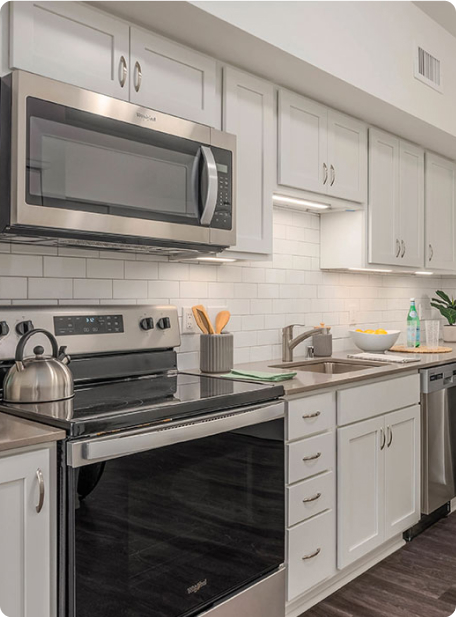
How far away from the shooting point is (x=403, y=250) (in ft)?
11.8

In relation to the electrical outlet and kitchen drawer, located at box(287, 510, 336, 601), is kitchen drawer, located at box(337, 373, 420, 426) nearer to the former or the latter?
kitchen drawer, located at box(287, 510, 336, 601)

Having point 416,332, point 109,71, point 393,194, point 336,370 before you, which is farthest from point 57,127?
point 416,332

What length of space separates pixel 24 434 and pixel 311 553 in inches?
53.9

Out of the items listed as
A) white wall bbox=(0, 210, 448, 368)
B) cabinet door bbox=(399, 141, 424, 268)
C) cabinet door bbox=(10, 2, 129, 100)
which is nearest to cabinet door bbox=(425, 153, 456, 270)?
cabinet door bbox=(399, 141, 424, 268)

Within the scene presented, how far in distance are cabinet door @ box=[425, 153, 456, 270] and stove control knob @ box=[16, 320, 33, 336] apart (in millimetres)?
2793

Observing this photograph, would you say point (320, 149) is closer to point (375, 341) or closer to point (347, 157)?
point (347, 157)

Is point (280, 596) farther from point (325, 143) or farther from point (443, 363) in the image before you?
point (325, 143)

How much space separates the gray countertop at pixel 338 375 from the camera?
227 centimetres

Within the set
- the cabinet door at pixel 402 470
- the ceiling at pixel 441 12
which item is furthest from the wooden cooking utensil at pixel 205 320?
the ceiling at pixel 441 12

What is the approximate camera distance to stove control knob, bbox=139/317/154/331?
2.27m

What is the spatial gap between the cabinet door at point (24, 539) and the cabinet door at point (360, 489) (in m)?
1.37

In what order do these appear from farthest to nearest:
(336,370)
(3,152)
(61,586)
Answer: (336,370), (3,152), (61,586)

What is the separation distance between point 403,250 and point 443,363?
78 cm

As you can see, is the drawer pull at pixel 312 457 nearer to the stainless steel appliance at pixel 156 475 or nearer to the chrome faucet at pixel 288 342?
the stainless steel appliance at pixel 156 475
